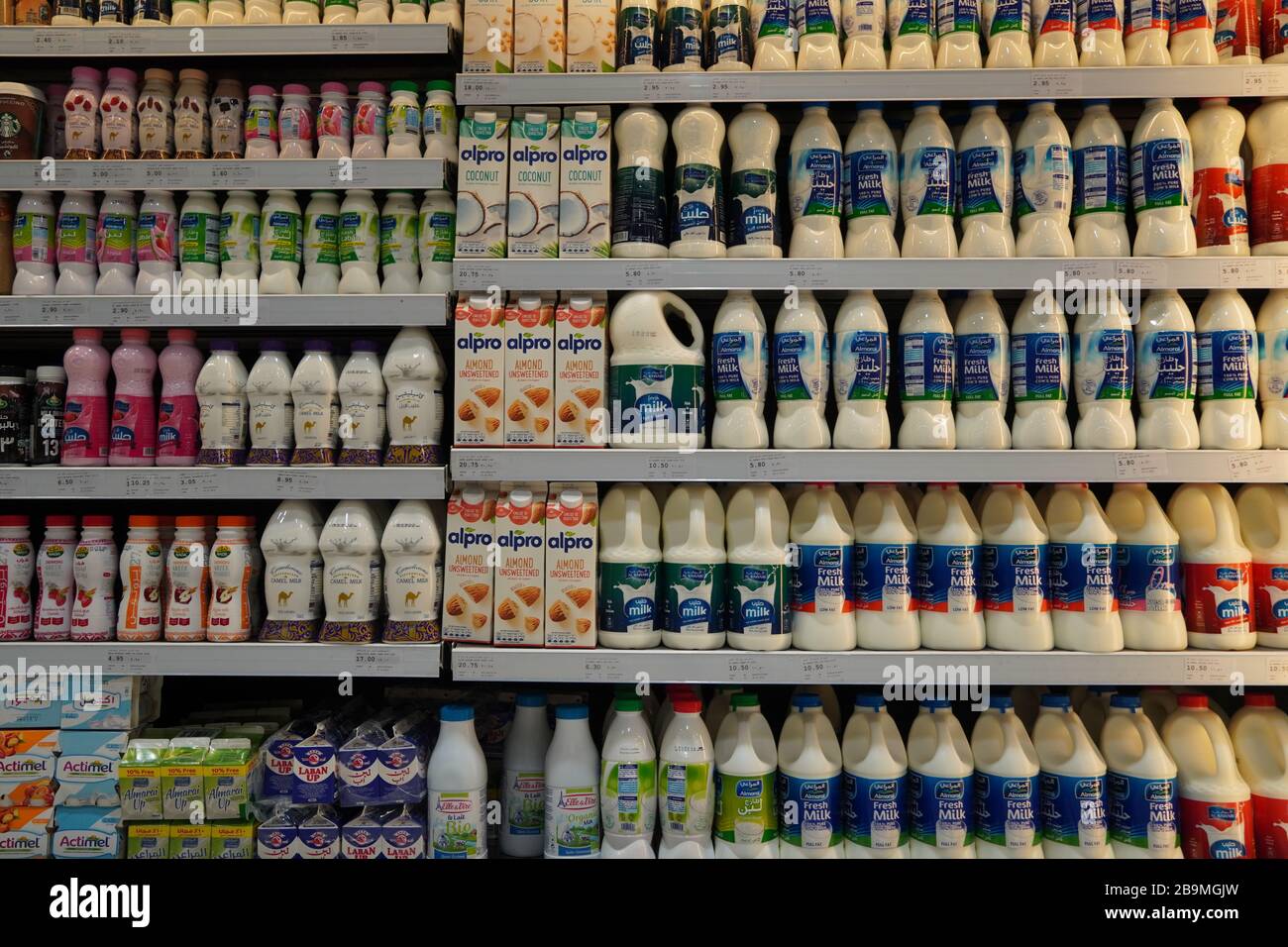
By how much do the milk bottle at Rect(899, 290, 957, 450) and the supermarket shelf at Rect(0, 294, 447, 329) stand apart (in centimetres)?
117

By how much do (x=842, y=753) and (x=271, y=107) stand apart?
2202mm

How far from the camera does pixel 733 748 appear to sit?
6.44ft

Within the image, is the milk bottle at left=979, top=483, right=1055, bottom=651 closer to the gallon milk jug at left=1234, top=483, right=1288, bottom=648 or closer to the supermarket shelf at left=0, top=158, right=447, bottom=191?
the gallon milk jug at left=1234, top=483, right=1288, bottom=648

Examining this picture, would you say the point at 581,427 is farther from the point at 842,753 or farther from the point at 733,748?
the point at 842,753

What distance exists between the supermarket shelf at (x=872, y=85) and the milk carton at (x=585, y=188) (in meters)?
0.07

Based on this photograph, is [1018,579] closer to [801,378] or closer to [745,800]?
[801,378]

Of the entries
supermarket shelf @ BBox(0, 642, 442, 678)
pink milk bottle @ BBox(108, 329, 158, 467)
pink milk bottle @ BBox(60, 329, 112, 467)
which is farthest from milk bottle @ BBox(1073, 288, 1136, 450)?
pink milk bottle @ BBox(60, 329, 112, 467)

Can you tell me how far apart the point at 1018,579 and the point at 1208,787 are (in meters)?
0.64

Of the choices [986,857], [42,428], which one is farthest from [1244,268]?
[42,428]

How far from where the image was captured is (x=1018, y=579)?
1.96m

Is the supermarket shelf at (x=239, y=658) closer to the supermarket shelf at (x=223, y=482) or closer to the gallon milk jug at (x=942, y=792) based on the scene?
the supermarket shelf at (x=223, y=482)

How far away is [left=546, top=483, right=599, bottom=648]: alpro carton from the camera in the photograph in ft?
6.53

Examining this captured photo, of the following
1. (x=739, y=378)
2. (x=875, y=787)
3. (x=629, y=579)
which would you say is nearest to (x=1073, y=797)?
(x=875, y=787)
